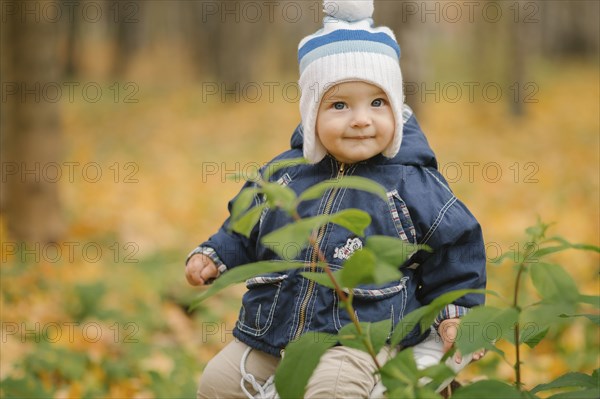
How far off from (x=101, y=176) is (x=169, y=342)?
5.25m

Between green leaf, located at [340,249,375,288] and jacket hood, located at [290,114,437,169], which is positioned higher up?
jacket hood, located at [290,114,437,169]

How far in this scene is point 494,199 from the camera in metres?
7.70

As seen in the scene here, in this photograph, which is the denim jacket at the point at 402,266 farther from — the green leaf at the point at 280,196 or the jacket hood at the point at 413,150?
the green leaf at the point at 280,196

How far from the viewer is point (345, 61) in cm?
234

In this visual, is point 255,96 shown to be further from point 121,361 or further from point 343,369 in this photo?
point 343,369

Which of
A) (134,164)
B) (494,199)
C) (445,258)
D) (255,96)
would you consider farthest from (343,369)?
(255,96)

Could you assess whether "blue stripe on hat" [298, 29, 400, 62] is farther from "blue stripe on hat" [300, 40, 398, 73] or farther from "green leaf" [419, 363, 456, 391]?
"green leaf" [419, 363, 456, 391]

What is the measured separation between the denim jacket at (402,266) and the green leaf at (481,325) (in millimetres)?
656

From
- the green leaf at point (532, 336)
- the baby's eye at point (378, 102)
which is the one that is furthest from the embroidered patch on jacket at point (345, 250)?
the green leaf at point (532, 336)

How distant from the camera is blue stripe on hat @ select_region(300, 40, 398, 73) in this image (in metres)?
2.37

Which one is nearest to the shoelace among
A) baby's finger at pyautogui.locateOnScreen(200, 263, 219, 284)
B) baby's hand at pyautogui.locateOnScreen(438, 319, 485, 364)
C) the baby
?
the baby

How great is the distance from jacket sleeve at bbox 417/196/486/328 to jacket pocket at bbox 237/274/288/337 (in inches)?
18.2

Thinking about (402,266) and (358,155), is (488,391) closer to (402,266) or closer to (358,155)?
(402,266)

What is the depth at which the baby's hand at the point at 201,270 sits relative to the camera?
2.59m
